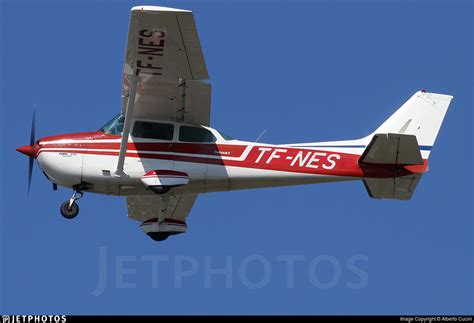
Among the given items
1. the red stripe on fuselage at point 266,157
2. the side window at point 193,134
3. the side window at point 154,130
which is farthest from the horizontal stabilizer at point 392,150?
the side window at point 154,130

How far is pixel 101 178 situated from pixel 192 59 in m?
2.46

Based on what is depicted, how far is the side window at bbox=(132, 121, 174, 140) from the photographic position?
20828 millimetres

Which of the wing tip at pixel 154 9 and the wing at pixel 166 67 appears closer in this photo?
the wing tip at pixel 154 9

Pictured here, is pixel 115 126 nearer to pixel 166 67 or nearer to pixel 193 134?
pixel 193 134

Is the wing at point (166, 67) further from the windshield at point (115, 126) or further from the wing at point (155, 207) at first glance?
the wing at point (155, 207)

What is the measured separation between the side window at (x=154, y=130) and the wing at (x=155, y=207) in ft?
5.86

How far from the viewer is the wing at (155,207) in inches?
881

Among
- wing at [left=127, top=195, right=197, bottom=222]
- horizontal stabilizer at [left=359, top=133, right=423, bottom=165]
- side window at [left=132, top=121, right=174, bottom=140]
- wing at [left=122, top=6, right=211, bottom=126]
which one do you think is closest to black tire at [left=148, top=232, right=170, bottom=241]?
wing at [left=127, top=195, right=197, bottom=222]

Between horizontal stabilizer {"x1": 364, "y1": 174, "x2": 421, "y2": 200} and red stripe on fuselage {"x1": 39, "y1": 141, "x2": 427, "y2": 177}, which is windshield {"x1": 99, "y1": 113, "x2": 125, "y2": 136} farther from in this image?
horizontal stabilizer {"x1": 364, "y1": 174, "x2": 421, "y2": 200}

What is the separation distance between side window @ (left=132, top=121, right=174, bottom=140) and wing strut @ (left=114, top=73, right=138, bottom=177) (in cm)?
43

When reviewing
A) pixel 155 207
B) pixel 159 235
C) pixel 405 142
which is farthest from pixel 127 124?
pixel 405 142

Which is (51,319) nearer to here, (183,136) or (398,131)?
(183,136)

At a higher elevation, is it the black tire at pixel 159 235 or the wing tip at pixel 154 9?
the wing tip at pixel 154 9

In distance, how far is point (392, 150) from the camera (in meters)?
20.3
